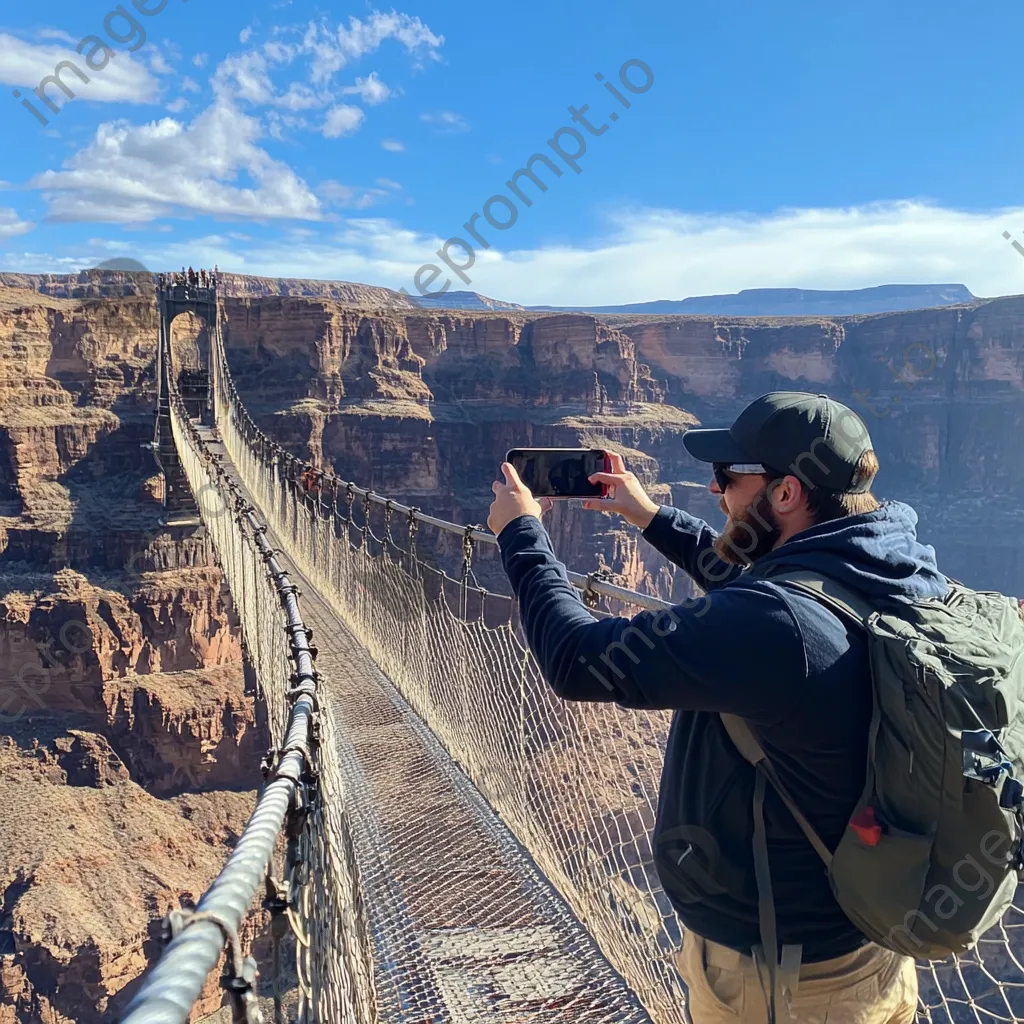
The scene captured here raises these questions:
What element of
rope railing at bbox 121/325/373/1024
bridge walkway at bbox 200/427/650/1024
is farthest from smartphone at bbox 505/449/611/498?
bridge walkway at bbox 200/427/650/1024

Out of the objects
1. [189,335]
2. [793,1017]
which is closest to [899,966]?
[793,1017]

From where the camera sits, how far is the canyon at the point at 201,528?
17141mm

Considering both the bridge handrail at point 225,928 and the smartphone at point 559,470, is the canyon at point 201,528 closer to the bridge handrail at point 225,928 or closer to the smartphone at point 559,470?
the smartphone at point 559,470

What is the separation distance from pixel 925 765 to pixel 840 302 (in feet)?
432

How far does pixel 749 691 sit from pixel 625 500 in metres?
0.85

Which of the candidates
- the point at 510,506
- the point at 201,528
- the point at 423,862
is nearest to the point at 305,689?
the point at 510,506

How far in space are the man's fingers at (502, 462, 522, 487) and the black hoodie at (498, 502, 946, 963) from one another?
7.8 inches

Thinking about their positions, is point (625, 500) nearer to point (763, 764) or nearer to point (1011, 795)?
point (763, 764)

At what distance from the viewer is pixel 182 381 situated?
65.1 feet

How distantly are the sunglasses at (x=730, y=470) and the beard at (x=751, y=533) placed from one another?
32 mm

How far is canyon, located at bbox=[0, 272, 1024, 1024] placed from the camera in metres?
17.1

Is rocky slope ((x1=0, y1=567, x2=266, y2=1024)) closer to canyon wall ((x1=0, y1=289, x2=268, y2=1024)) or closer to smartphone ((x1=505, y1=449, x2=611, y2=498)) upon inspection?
canyon wall ((x1=0, y1=289, x2=268, y2=1024))

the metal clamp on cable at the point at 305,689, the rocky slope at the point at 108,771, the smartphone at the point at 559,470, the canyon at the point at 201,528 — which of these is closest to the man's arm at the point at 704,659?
the smartphone at the point at 559,470

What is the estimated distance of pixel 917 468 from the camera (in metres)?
42.9
